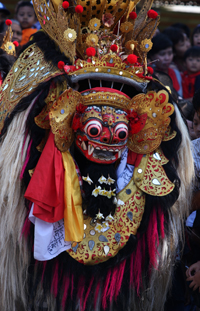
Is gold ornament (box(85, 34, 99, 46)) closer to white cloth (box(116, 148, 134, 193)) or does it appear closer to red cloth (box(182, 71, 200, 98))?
white cloth (box(116, 148, 134, 193))

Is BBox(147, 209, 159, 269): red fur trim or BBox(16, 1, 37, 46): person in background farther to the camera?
BBox(16, 1, 37, 46): person in background

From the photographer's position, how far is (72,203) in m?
1.88

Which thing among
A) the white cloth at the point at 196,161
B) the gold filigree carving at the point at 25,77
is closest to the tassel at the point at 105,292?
the white cloth at the point at 196,161

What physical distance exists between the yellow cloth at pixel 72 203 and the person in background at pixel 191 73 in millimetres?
2196

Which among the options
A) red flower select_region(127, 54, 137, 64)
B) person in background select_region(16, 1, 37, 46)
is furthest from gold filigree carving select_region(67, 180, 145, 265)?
person in background select_region(16, 1, 37, 46)

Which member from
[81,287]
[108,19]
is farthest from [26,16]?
[81,287]

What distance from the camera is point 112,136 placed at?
1860 millimetres

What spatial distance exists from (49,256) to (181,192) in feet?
2.39

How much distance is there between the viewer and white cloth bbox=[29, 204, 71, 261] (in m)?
1.84

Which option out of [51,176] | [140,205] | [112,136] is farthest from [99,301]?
[112,136]

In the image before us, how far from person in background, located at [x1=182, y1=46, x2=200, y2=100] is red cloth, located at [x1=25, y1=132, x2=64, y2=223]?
7.45 ft

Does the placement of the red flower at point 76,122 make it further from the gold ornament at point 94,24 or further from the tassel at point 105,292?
the tassel at point 105,292

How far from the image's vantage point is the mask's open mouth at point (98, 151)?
189 centimetres

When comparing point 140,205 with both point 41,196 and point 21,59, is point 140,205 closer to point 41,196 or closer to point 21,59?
point 41,196
